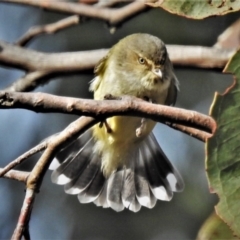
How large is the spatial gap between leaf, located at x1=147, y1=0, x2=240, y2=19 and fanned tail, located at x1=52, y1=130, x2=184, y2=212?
6.94ft

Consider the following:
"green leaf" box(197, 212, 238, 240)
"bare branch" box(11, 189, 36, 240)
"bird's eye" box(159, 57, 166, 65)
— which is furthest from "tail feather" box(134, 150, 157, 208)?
"bare branch" box(11, 189, 36, 240)

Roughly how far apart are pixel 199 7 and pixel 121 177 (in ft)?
7.89

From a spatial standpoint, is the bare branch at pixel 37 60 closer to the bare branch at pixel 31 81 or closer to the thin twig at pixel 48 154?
the bare branch at pixel 31 81

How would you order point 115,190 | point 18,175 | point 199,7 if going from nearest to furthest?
1. point 199,7
2. point 18,175
3. point 115,190

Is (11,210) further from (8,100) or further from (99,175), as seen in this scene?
(8,100)

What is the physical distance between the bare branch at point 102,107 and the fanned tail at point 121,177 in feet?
6.83

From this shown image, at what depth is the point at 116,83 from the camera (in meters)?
3.84

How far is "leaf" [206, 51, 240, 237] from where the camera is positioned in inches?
79.3

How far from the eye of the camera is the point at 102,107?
82.9 inches

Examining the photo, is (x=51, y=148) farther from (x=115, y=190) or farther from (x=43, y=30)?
(x=115, y=190)

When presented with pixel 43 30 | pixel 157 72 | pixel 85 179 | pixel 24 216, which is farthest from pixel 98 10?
pixel 24 216

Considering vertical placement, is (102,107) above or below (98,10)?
above

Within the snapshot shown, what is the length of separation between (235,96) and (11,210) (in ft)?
15.8

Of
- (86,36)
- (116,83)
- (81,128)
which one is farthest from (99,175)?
(86,36)
